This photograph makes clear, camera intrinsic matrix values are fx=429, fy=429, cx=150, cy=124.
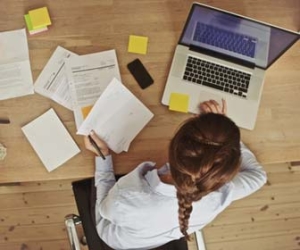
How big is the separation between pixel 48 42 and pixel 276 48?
0.75 m

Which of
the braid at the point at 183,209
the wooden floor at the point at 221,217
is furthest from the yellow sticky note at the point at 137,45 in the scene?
the wooden floor at the point at 221,217

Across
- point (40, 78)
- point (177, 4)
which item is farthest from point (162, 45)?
point (40, 78)

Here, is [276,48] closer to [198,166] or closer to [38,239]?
[198,166]

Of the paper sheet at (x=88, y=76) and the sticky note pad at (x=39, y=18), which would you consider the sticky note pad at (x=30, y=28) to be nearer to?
the sticky note pad at (x=39, y=18)

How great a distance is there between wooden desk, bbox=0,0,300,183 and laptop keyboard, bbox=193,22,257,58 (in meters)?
0.09

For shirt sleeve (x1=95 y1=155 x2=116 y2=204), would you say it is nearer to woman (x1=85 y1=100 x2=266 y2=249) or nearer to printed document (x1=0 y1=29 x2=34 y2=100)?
woman (x1=85 y1=100 x2=266 y2=249)

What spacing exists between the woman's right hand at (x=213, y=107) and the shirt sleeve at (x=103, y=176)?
1.10 ft

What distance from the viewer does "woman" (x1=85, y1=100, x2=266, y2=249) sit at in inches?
37.7

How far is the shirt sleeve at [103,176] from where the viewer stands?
1282 mm

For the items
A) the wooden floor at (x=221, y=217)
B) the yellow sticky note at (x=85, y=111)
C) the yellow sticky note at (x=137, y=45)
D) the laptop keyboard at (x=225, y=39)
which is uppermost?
the laptop keyboard at (x=225, y=39)

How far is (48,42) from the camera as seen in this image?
4.61 ft

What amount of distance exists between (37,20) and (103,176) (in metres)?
0.56

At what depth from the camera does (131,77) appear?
4.57 feet

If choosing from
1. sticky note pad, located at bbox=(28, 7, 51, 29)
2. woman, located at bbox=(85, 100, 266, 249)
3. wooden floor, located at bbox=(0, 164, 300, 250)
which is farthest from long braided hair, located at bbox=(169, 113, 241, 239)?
wooden floor, located at bbox=(0, 164, 300, 250)
